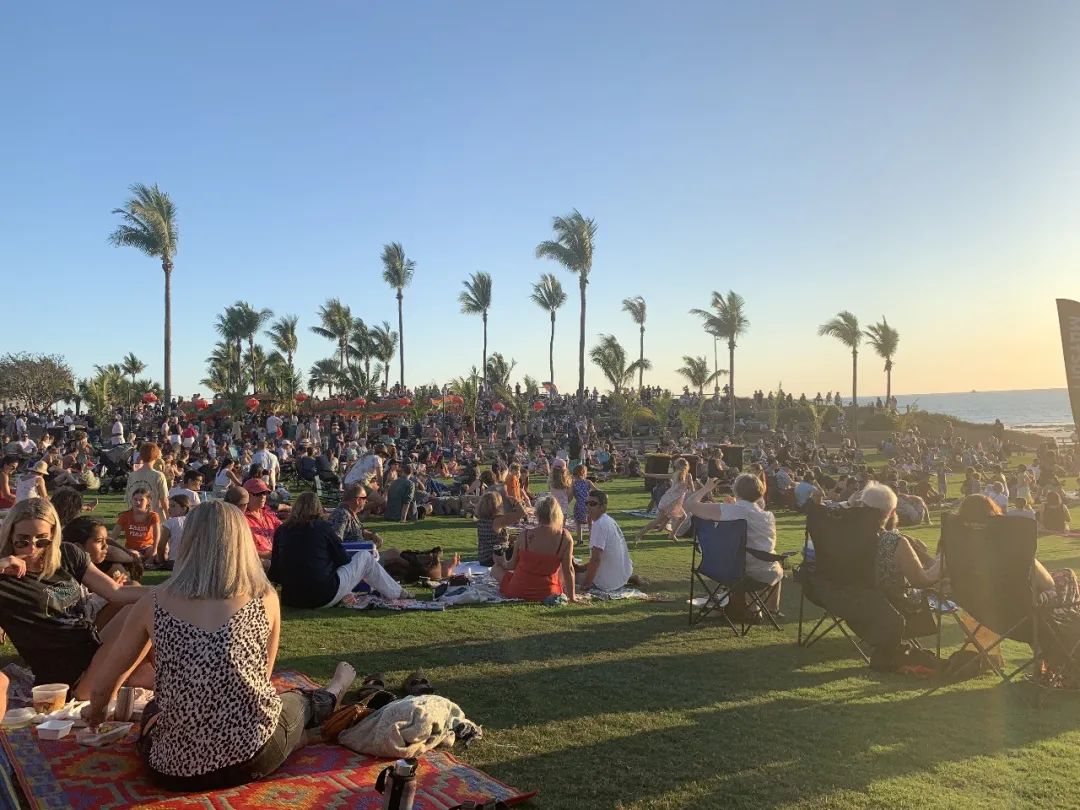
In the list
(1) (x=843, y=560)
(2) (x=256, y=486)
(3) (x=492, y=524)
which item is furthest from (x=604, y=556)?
(2) (x=256, y=486)

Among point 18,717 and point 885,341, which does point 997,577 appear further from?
point 885,341

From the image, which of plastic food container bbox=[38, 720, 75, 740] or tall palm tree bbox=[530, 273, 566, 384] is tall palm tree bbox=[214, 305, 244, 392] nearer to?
tall palm tree bbox=[530, 273, 566, 384]

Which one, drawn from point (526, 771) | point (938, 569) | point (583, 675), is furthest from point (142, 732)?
point (938, 569)

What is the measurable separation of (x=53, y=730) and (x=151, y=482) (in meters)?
6.15

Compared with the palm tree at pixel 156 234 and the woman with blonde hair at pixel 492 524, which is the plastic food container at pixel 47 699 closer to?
the woman with blonde hair at pixel 492 524

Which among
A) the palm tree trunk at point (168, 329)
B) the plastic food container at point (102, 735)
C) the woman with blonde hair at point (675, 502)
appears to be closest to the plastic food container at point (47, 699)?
the plastic food container at point (102, 735)

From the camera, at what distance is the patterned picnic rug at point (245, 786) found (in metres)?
3.44

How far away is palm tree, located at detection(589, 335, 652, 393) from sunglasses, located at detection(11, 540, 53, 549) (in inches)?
1814

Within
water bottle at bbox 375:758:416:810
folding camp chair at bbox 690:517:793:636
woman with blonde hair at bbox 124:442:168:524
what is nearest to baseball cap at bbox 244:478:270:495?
woman with blonde hair at bbox 124:442:168:524

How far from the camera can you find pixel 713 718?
15.7 ft

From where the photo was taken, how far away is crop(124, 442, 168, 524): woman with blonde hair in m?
9.75

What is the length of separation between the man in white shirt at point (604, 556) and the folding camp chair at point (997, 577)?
3.46m

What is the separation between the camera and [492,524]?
9.95 metres

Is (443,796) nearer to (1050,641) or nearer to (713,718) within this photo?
(713,718)
